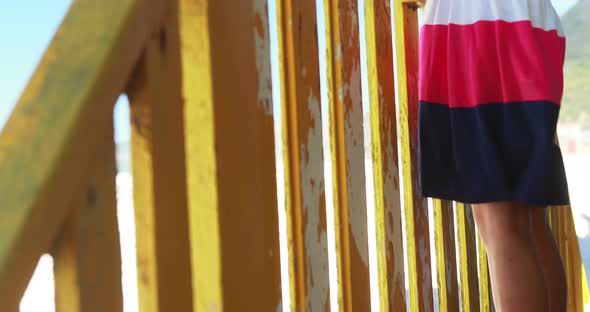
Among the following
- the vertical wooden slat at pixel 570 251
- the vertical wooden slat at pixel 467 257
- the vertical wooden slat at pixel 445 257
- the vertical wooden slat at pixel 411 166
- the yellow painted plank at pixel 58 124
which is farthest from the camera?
the vertical wooden slat at pixel 570 251

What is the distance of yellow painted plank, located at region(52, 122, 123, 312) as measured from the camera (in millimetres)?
492

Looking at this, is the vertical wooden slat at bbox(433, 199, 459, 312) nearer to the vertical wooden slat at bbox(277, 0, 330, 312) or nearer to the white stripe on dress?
the white stripe on dress

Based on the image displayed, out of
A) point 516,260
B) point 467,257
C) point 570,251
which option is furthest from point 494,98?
point 570,251

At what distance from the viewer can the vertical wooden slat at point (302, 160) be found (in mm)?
961

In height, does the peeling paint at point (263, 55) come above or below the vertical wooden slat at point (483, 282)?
above

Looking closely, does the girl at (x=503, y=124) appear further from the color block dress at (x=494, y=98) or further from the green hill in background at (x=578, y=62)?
the green hill in background at (x=578, y=62)

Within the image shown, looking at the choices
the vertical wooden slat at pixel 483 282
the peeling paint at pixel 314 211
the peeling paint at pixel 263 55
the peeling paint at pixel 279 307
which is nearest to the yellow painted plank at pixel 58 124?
the peeling paint at pixel 263 55

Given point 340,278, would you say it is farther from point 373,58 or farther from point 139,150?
point 139,150

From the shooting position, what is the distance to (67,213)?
1.58ft

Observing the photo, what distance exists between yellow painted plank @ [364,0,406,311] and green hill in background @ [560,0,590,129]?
58.6 ft

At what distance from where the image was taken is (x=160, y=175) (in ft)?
1.95

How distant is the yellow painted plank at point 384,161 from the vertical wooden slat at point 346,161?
0.15m

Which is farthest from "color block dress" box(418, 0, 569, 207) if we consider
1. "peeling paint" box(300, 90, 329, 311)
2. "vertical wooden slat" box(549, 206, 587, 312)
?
"vertical wooden slat" box(549, 206, 587, 312)

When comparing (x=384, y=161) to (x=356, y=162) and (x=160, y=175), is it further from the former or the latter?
(x=160, y=175)
